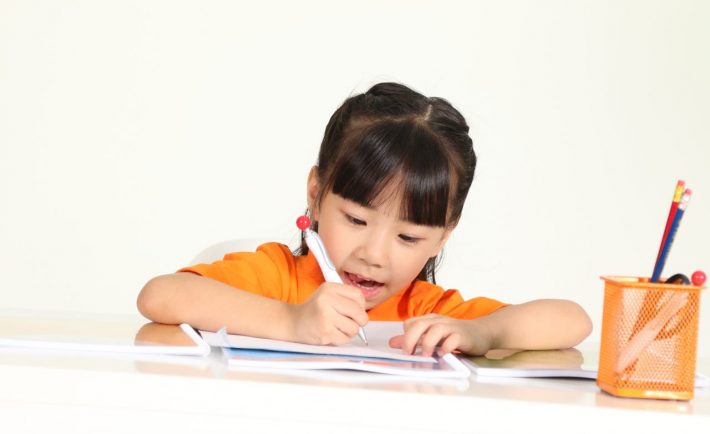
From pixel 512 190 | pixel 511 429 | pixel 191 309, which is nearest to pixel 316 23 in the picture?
pixel 512 190

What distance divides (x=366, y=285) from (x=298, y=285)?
11 centimetres

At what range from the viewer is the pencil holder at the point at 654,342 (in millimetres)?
771

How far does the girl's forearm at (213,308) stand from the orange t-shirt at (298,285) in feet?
0.41

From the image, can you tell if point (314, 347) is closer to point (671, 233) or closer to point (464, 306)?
point (671, 233)

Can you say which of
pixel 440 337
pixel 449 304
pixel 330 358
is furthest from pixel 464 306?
pixel 330 358

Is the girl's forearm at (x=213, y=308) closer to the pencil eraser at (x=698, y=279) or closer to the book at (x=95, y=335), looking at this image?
the book at (x=95, y=335)

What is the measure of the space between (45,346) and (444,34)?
7.97 feet

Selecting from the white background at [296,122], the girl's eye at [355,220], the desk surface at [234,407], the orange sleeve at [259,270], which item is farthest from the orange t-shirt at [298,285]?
the white background at [296,122]

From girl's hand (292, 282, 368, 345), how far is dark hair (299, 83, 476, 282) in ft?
1.13

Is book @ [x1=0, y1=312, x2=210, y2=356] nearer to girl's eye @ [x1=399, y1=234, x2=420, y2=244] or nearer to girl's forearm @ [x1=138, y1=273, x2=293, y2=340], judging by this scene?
girl's forearm @ [x1=138, y1=273, x2=293, y2=340]

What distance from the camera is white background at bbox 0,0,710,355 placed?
119 inches

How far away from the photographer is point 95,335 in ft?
2.98

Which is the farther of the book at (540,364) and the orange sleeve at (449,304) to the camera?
the orange sleeve at (449,304)

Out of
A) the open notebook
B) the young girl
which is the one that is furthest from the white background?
the open notebook
